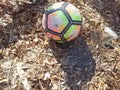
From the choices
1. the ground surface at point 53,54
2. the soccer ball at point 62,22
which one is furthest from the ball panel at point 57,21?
the ground surface at point 53,54

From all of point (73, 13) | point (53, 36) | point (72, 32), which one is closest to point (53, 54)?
point (53, 36)

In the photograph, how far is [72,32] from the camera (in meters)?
3.48

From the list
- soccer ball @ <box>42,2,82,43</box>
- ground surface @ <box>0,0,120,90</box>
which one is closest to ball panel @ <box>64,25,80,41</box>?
soccer ball @ <box>42,2,82,43</box>

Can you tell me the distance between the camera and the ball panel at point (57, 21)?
342cm

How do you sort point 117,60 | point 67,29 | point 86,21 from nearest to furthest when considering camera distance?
point 67,29 < point 117,60 < point 86,21

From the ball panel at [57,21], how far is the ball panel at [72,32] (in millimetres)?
83

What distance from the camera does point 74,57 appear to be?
3.64 meters

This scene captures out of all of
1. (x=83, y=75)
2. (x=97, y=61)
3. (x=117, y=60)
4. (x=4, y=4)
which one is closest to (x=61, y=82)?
(x=83, y=75)

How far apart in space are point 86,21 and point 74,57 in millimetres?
596

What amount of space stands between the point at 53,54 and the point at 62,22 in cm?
46

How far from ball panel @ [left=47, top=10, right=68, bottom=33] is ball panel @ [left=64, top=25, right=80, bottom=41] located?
8cm

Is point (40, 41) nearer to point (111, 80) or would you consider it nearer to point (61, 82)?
point (61, 82)

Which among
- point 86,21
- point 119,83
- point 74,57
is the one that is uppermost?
point 86,21

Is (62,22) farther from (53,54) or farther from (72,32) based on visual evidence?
(53,54)
